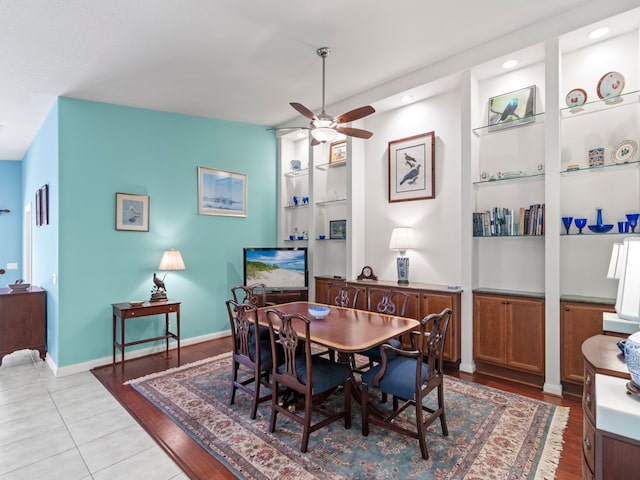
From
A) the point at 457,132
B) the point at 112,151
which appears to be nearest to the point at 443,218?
the point at 457,132

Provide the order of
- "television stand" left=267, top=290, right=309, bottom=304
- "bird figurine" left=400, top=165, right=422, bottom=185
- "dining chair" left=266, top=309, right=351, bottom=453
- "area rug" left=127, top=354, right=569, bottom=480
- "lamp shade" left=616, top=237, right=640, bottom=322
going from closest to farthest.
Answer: "lamp shade" left=616, top=237, right=640, bottom=322 → "area rug" left=127, top=354, right=569, bottom=480 → "dining chair" left=266, top=309, right=351, bottom=453 → "bird figurine" left=400, top=165, right=422, bottom=185 → "television stand" left=267, top=290, right=309, bottom=304

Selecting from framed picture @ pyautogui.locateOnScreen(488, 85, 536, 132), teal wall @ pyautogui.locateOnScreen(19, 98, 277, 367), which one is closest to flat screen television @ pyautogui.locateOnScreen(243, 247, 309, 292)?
teal wall @ pyautogui.locateOnScreen(19, 98, 277, 367)

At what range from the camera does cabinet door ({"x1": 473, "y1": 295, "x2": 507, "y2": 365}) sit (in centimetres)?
345

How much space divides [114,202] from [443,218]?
13.5 ft

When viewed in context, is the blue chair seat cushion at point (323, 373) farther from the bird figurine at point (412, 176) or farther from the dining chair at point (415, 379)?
the bird figurine at point (412, 176)

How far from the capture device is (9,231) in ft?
21.7

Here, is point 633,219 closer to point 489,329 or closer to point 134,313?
point 489,329

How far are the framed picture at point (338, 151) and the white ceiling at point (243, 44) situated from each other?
971 mm

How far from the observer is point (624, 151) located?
298cm

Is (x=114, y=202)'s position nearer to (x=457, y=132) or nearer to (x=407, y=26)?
(x=407, y=26)

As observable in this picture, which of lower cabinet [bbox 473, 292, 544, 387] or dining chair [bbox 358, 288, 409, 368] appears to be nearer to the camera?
lower cabinet [bbox 473, 292, 544, 387]

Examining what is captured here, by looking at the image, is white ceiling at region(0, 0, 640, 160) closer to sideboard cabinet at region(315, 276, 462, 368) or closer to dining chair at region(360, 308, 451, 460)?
sideboard cabinet at region(315, 276, 462, 368)

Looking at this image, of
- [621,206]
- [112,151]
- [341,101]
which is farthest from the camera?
[341,101]

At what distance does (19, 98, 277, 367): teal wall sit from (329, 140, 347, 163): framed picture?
4.10ft
